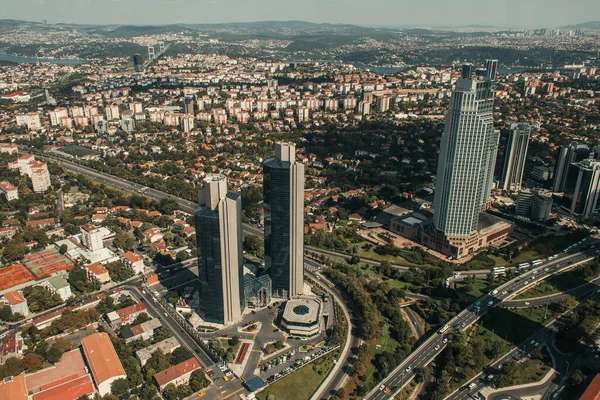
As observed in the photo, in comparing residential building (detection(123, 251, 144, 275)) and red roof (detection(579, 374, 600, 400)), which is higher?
red roof (detection(579, 374, 600, 400))

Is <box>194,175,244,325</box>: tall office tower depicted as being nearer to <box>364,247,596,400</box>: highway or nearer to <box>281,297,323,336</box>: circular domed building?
<box>281,297,323,336</box>: circular domed building

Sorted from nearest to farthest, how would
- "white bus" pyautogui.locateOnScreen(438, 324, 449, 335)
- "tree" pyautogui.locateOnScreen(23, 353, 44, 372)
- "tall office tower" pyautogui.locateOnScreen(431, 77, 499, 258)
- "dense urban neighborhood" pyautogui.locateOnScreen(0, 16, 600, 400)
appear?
"tree" pyautogui.locateOnScreen(23, 353, 44, 372)
"dense urban neighborhood" pyautogui.locateOnScreen(0, 16, 600, 400)
"white bus" pyautogui.locateOnScreen(438, 324, 449, 335)
"tall office tower" pyautogui.locateOnScreen(431, 77, 499, 258)

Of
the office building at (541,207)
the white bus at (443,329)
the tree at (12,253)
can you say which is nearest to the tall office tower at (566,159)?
the office building at (541,207)

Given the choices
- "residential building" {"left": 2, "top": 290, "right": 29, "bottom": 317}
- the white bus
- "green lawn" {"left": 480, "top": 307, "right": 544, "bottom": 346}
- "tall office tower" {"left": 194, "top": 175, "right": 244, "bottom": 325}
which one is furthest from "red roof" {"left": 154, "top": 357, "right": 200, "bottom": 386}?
"green lawn" {"left": 480, "top": 307, "right": 544, "bottom": 346}

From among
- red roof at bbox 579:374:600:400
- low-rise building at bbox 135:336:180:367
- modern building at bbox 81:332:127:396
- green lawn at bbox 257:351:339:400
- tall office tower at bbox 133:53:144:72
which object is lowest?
green lawn at bbox 257:351:339:400

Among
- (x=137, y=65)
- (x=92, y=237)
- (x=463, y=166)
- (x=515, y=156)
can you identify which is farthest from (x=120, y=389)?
(x=137, y=65)

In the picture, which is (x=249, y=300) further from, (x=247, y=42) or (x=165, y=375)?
(x=247, y=42)

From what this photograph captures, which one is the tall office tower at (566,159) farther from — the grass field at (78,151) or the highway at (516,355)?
the grass field at (78,151)
